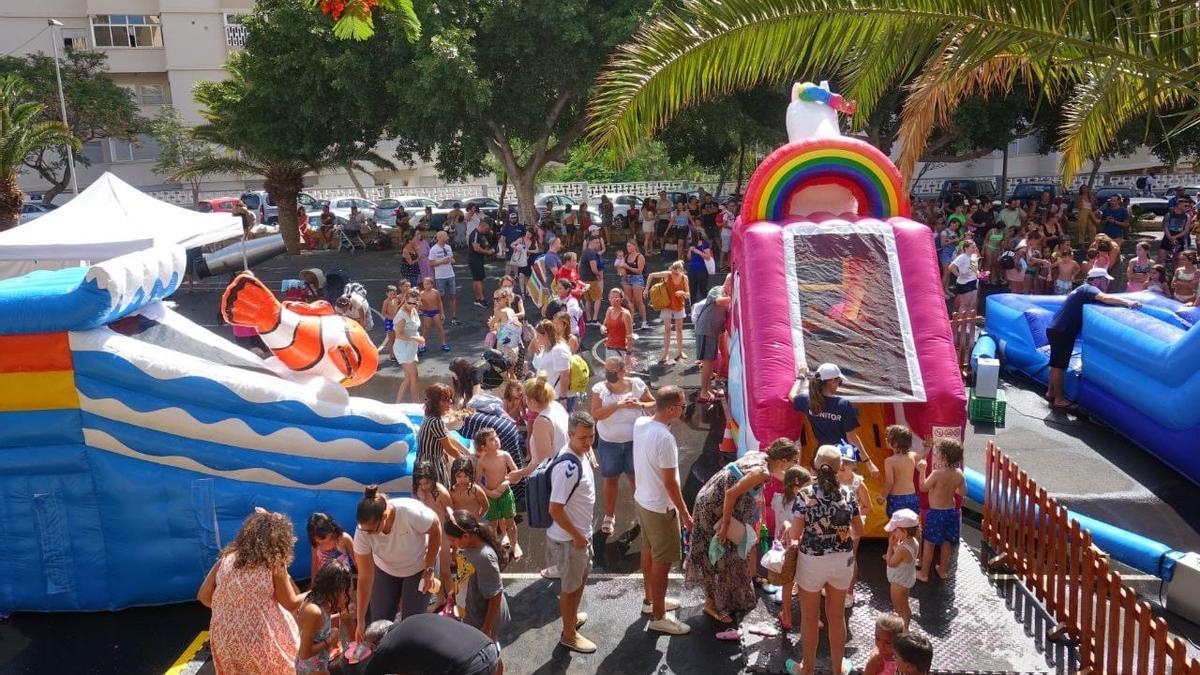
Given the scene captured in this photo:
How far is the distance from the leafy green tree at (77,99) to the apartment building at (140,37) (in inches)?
162

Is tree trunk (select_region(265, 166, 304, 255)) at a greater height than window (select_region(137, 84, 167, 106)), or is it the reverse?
window (select_region(137, 84, 167, 106))

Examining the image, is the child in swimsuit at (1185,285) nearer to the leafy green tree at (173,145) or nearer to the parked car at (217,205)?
the parked car at (217,205)

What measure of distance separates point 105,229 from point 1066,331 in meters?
11.4

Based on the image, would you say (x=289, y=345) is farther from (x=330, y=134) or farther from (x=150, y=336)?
(x=330, y=134)

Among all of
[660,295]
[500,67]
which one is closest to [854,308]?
[660,295]

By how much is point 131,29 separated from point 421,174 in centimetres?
1675

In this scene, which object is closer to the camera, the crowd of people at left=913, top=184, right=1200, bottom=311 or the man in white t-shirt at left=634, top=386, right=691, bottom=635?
the man in white t-shirt at left=634, top=386, right=691, bottom=635

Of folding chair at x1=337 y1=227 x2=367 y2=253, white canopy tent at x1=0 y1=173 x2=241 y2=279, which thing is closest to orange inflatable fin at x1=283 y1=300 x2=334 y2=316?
white canopy tent at x1=0 y1=173 x2=241 y2=279

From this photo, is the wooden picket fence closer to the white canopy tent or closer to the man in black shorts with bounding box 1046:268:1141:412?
the man in black shorts with bounding box 1046:268:1141:412

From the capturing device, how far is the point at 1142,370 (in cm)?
893

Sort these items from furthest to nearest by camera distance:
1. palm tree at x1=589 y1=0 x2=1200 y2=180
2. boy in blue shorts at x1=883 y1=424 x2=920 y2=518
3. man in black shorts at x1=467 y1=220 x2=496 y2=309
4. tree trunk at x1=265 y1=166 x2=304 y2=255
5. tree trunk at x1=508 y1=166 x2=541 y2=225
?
tree trunk at x1=265 y1=166 x2=304 y2=255 → tree trunk at x1=508 y1=166 x2=541 y2=225 → man in black shorts at x1=467 y1=220 x2=496 y2=309 → boy in blue shorts at x1=883 y1=424 x2=920 y2=518 → palm tree at x1=589 y1=0 x2=1200 y2=180

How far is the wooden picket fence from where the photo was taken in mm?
4609

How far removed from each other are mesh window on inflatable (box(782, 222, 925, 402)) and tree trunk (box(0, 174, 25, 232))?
18.8 meters

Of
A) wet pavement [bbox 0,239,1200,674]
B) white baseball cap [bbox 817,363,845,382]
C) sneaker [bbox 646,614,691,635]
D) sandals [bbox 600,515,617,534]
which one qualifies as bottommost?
wet pavement [bbox 0,239,1200,674]
